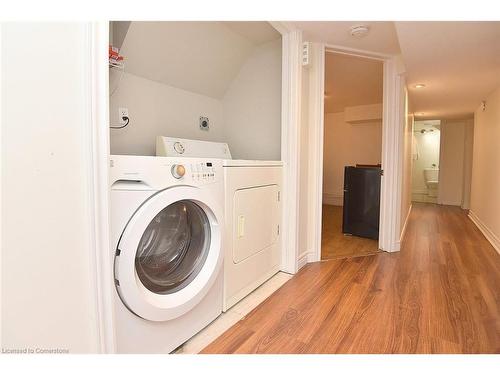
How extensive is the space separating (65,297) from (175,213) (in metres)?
0.51

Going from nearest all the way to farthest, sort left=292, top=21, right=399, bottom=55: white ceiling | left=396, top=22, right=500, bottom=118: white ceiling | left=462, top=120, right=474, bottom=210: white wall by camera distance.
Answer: left=396, top=22, right=500, bottom=118: white ceiling
left=292, top=21, right=399, bottom=55: white ceiling
left=462, top=120, right=474, bottom=210: white wall

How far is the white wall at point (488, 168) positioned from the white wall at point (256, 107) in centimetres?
245

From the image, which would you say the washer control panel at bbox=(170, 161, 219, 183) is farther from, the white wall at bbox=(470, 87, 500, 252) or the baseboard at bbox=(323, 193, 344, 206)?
the baseboard at bbox=(323, 193, 344, 206)

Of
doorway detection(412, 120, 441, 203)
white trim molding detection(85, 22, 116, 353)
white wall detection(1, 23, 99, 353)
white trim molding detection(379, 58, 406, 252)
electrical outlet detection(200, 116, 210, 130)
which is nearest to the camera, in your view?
white wall detection(1, 23, 99, 353)

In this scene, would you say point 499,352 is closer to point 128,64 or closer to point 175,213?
point 175,213

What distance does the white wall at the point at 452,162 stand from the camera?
5.39 metres

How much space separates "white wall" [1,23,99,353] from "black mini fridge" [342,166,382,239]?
105 inches

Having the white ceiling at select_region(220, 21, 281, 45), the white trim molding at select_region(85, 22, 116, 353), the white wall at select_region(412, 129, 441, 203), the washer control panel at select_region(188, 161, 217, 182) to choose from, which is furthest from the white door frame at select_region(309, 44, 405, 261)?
the white wall at select_region(412, 129, 441, 203)

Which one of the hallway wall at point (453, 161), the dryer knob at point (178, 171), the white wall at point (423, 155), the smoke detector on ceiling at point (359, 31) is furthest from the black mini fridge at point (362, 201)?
the white wall at point (423, 155)

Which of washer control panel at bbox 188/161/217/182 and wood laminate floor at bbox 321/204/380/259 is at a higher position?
washer control panel at bbox 188/161/217/182

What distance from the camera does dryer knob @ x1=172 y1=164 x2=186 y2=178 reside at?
1.09 metres

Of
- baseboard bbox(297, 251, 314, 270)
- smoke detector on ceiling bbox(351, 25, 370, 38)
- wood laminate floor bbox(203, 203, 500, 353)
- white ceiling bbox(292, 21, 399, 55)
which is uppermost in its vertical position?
white ceiling bbox(292, 21, 399, 55)

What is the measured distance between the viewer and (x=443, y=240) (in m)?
3.02

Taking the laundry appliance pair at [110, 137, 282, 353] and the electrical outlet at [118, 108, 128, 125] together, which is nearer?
the laundry appliance pair at [110, 137, 282, 353]
